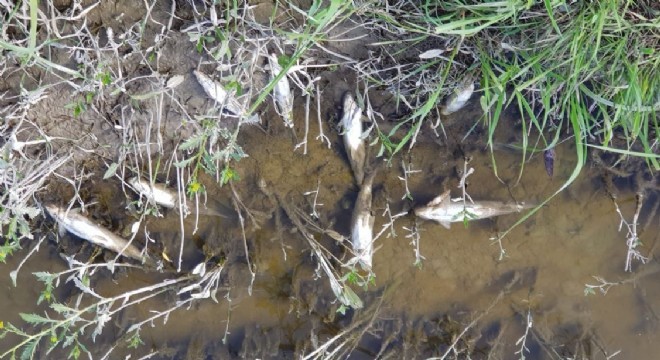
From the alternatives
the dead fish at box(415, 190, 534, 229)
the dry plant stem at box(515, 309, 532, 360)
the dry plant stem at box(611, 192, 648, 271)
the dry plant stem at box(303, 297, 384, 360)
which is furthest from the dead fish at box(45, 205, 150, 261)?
the dry plant stem at box(611, 192, 648, 271)

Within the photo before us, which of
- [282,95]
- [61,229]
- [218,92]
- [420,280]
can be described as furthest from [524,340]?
[61,229]

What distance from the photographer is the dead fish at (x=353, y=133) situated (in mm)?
3271

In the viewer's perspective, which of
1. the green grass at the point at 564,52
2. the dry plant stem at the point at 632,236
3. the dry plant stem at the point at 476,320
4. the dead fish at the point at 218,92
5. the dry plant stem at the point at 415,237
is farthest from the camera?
the dry plant stem at the point at 476,320

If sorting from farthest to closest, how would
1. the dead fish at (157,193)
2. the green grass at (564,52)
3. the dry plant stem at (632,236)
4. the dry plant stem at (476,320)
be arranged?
the dry plant stem at (476,320) → the dry plant stem at (632,236) → the dead fish at (157,193) → the green grass at (564,52)

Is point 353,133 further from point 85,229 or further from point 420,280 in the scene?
point 85,229

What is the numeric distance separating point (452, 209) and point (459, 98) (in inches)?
27.7

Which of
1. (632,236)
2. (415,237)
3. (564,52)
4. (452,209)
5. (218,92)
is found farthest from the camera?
(415,237)

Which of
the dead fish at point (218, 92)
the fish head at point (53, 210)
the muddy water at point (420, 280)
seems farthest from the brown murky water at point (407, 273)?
the dead fish at point (218, 92)

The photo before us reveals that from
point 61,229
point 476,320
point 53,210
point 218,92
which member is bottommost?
point 476,320

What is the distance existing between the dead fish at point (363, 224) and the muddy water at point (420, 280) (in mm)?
83

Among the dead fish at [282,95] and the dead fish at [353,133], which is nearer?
the dead fish at [282,95]

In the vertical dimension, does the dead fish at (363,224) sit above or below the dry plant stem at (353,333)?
above

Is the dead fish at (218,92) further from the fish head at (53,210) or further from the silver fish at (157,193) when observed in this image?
the fish head at (53,210)

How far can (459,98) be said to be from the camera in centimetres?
313
